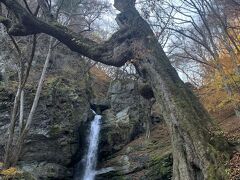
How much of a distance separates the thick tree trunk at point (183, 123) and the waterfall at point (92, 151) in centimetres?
1095

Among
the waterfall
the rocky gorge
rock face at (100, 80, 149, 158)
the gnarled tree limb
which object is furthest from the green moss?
the gnarled tree limb

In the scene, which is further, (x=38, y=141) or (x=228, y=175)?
(x=38, y=141)

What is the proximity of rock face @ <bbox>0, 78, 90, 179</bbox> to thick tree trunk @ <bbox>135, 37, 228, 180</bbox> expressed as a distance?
10.0 meters

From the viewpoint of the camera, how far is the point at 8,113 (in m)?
17.3

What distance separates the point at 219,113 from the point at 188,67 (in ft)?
22.0

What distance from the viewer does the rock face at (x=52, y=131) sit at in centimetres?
1656

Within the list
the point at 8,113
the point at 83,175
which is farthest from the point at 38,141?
the point at 83,175

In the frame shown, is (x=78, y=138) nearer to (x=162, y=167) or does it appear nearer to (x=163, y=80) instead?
(x=162, y=167)

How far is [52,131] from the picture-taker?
17.6 meters

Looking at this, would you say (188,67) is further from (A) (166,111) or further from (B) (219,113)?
(A) (166,111)

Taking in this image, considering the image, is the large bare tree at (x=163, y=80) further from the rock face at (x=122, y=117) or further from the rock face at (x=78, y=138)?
the rock face at (x=122, y=117)

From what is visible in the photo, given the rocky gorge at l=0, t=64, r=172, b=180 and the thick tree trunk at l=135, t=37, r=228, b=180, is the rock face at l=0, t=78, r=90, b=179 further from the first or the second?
the thick tree trunk at l=135, t=37, r=228, b=180

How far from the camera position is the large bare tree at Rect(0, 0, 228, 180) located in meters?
6.72

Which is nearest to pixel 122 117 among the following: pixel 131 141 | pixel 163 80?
pixel 131 141
